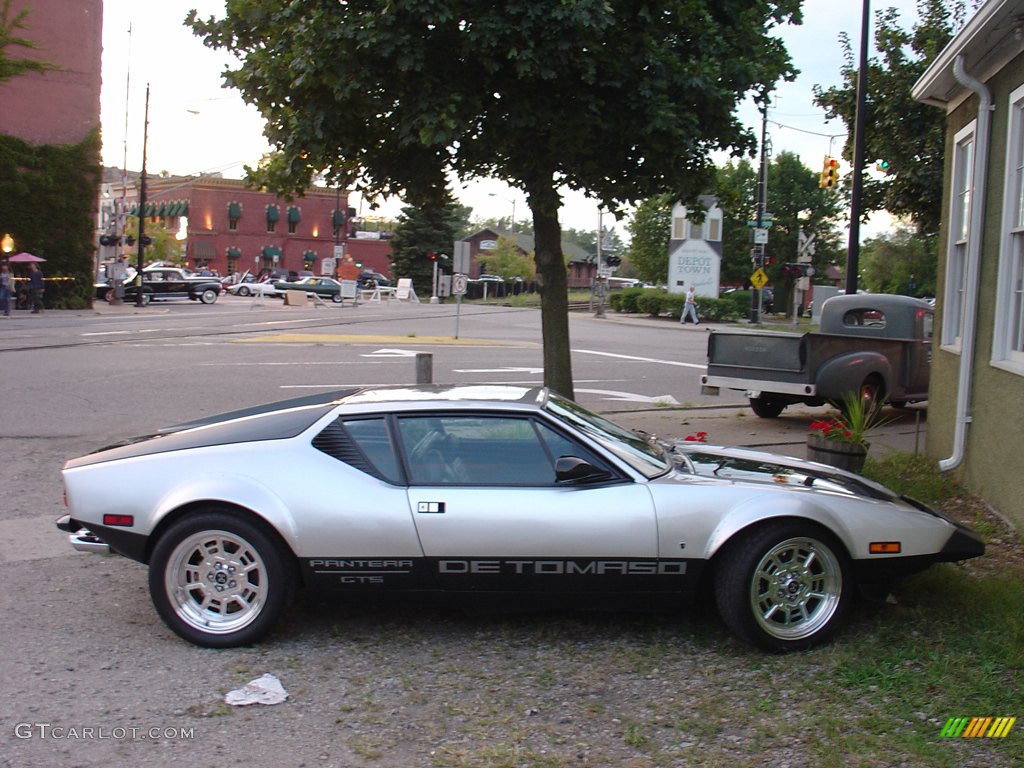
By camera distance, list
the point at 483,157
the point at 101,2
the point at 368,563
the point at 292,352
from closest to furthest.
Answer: the point at 368,563
the point at 483,157
the point at 292,352
the point at 101,2

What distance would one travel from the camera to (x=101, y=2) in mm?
42531

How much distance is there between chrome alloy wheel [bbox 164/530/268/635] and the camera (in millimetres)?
5113

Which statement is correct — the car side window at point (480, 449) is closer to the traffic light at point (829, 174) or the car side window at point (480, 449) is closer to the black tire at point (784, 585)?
the black tire at point (784, 585)

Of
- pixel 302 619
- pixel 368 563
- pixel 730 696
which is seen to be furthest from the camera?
pixel 302 619

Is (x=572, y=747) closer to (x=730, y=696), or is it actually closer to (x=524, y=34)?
(x=730, y=696)

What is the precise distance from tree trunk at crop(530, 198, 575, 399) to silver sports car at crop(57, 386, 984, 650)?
612cm

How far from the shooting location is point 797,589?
5082 millimetres

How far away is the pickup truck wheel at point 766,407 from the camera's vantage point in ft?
45.8

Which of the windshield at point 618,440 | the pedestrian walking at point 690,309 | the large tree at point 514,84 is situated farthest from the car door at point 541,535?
the pedestrian walking at point 690,309

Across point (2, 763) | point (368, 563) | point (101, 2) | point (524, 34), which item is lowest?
Result: point (2, 763)

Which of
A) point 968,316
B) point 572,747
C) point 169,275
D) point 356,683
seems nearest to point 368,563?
point 356,683

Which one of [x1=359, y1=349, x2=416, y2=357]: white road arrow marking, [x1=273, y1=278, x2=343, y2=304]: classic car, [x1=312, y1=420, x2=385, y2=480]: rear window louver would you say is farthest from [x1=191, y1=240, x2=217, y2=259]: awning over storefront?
[x1=312, y1=420, x2=385, y2=480]: rear window louver

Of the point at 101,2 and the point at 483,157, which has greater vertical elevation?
the point at 101,2

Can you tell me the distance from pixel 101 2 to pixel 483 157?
38.6 meters
